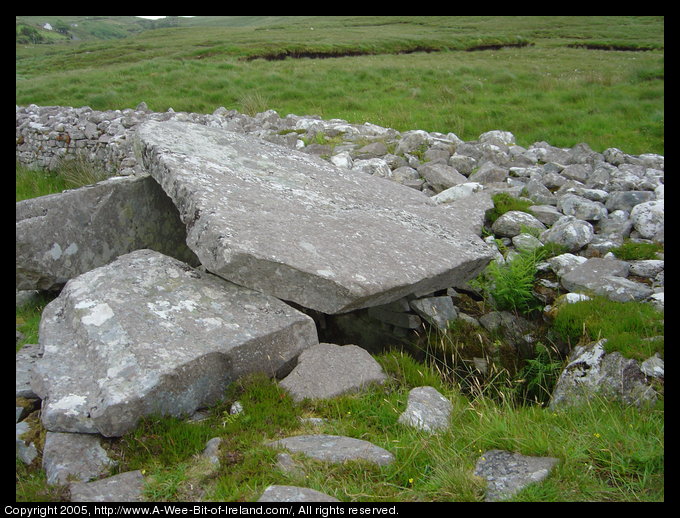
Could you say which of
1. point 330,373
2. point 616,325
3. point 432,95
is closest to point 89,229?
point 330,373

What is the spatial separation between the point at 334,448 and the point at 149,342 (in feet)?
5.59

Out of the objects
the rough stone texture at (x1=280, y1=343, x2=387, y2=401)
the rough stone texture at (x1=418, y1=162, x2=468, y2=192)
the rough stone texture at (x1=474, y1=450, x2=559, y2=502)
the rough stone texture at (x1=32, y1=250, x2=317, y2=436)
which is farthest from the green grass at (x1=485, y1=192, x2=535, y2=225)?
the rough stone texture at (x1=474, y1=450, x2=559, y2=502)

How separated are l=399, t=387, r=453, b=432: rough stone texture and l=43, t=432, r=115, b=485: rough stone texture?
2.09 meters

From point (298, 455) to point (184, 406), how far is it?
43.1 inches

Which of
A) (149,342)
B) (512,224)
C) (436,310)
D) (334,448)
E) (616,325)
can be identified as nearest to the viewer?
(334,448)

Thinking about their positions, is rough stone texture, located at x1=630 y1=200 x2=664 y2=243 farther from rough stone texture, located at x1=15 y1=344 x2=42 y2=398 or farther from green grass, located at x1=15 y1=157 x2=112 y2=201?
green grass, located at x1=15 y1=157 x2=112 y2=201

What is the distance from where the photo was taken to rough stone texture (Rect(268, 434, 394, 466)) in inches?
132

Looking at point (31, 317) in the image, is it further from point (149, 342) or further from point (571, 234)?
point (571, 234)

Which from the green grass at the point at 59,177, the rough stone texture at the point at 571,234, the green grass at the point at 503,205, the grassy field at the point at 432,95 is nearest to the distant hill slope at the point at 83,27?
the grassy field at the point at 432,95

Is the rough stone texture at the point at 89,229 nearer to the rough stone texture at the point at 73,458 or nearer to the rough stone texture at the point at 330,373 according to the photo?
the rough stone texture at the point at 73,458

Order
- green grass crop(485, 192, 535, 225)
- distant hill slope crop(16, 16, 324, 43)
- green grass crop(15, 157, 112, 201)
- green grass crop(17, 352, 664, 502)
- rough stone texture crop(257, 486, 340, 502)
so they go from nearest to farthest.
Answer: rough stone texture crop(257, 486, 340, 502), green grass crop(17, 352, 664, 502), green grass crop(485, 192, 535, 225), green grass crop(15, 157, 112, 201), distant hill slope crop(16, 16, 324, 43)

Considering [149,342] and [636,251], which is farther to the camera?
[636,251]

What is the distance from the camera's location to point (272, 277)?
4.80m
